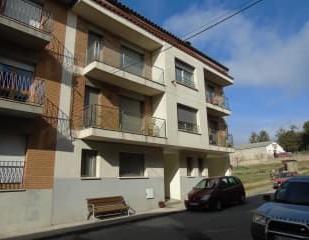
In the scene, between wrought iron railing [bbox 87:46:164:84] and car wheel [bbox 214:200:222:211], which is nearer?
car wheel [bbox 214:200:222:211]

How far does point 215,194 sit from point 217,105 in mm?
9611

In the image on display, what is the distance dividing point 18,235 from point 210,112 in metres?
16.0

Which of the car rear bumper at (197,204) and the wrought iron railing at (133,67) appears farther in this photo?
the wrought iron railing at (133,67)

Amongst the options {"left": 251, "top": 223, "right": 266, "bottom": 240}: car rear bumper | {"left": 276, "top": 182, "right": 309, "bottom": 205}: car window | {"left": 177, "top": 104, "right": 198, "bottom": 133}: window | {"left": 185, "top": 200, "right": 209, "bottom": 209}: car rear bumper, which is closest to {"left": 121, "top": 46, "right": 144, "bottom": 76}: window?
{"left": 177, "top": 104, "right": 198, "bottom": 133}: window

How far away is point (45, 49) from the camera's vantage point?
43.0 ft

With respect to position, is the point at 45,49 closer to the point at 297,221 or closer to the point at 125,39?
the point at 125,39

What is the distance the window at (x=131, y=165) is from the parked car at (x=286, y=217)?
9398 mm

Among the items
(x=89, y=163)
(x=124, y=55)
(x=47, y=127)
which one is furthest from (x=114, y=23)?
(x=89, y=163)

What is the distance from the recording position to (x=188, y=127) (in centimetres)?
1964

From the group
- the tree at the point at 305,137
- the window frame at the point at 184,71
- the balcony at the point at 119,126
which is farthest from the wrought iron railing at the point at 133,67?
the tree at the point at 305,137

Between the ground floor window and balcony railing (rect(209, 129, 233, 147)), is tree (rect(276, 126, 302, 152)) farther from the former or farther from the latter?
the ground floor window

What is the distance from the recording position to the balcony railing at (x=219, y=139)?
73.2ft

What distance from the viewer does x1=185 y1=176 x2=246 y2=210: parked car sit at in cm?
1471

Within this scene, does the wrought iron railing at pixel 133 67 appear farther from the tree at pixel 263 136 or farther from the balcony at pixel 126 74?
the tree at pixel 263 136
